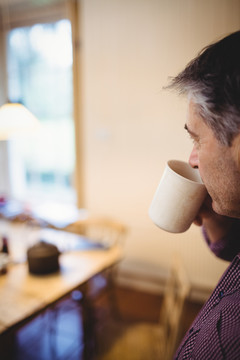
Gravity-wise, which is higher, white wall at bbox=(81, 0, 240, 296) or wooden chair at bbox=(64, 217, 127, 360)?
white wall at bbox=(81, 0, 240, 296)

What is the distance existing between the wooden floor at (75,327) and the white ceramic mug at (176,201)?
0.88 m

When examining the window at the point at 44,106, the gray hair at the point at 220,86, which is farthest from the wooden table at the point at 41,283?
the window at the point at 44,106

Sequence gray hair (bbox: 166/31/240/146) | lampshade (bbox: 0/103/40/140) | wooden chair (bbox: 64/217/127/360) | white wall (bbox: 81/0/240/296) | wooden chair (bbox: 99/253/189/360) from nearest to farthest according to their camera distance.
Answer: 1. gray hair (bbox: 166/31/240/146)
2. wooden chair (bbox: 99/253/189/360)
3. lampshade (bbox: 0/103/40/140)
4. wooden chair (bbox: 64/217/127/360)
5. white wall (bbox: 81/0/240/296)

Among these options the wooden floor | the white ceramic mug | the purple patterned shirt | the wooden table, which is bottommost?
the wooden floor

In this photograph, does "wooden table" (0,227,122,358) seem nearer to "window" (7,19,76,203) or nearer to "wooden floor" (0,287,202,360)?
"wooden floor" (0,287,202,360)

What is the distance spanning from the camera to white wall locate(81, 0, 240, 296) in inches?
93.1

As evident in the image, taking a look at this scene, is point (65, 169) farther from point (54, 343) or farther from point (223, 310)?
point (223, 310)

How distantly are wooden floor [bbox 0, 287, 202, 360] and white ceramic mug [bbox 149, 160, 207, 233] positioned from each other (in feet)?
2.88

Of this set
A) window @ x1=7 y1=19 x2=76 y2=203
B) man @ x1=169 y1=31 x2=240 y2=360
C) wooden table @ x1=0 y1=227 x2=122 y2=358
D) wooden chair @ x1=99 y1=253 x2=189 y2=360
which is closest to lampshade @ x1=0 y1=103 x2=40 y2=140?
wooden table @ x1=0 y1=227 x2=122 y2=358

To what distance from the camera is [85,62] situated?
9.59 feet

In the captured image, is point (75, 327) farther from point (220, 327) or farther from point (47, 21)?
point (47, 21)

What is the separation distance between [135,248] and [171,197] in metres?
2.13

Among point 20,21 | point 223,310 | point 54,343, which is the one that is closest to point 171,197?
point 223,310

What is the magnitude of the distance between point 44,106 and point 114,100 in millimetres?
1089
